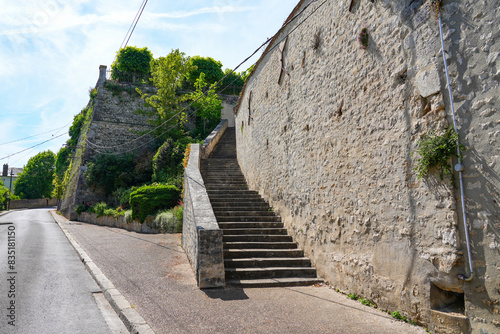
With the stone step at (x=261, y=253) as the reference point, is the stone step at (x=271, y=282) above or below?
below

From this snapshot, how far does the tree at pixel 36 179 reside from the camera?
1801 inches

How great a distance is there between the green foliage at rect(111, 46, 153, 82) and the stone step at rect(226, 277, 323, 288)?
2222cm

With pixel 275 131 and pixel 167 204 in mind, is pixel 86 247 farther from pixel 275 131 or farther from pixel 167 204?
pixel 275 131

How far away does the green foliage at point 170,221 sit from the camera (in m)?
10.7

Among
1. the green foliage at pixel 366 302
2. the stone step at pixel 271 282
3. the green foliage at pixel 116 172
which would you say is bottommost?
the stone step at pixel 271 282

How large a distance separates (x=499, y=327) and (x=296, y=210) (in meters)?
4.47

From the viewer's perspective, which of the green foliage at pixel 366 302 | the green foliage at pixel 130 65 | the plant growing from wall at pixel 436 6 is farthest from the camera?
the green foliage at pixel 130 65

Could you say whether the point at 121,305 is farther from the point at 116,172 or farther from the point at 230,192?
the point at 116,172

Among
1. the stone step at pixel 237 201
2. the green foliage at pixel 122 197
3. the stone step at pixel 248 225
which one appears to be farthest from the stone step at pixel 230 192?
the green foliage at pixel 122 197

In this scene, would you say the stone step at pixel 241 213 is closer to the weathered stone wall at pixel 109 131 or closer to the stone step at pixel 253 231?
the stone step at pixel 253 231

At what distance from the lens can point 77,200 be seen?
19609 millimetres

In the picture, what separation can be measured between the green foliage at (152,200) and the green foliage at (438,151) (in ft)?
32.9

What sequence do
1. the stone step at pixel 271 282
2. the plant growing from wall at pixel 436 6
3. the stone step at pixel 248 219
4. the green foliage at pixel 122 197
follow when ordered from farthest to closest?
the green foliage at pixel 122 197 < the stone step at pixel 248 219 < the stone step at pixel 271 282 < the plant growing from wall at pixel 436 6

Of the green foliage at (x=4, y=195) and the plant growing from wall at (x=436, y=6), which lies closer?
the plant growing from wall at (x=436, y=6)
